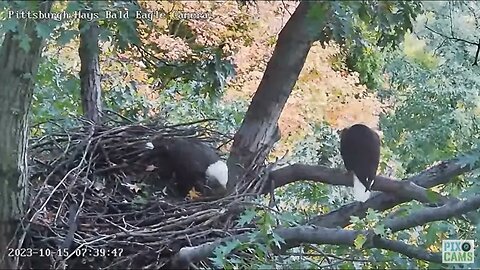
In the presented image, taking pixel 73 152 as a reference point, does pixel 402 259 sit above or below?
below

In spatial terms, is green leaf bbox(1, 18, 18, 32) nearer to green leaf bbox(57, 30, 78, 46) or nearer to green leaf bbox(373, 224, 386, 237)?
green leaf bbox(57, 30, 78, 46)

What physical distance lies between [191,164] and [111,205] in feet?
1.43

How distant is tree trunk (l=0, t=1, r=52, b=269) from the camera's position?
1.72 meters

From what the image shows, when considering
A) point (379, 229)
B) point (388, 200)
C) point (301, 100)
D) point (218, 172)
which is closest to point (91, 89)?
point (218, 172)

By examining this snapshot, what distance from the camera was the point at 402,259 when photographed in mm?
1539

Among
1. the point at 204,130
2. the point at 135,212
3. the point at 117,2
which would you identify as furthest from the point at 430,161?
the point at 117,2

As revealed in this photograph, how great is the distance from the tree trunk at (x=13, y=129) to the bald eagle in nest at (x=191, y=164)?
777 millimetres

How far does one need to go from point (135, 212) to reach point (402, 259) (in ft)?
3.23

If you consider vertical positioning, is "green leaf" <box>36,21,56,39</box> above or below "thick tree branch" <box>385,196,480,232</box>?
above

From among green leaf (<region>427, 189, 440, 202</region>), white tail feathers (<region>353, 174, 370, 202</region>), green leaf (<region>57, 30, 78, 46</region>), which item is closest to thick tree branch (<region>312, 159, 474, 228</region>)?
white tail feathers (<region>353, 174, 370, 202</region>)

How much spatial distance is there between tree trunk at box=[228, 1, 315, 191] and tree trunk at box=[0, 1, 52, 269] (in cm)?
71

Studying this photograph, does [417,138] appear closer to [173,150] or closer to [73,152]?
[173,150]

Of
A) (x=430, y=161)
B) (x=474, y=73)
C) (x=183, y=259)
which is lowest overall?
(x=183, y=259)

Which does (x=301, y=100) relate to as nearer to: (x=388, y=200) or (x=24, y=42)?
(x=388, y=200)
